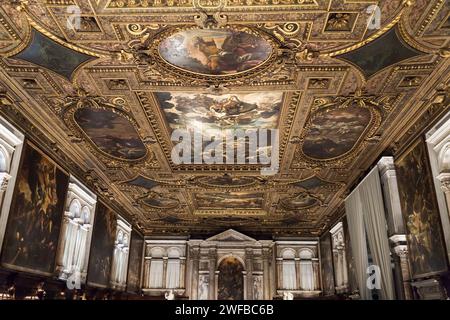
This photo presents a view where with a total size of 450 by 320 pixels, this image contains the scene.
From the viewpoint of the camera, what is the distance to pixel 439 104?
9828 millimetres

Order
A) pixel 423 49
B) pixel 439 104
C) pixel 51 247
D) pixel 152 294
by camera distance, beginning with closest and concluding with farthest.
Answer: pixel 423 49 → pixel 439 104 → pixel 51 247 → pixel 152 294

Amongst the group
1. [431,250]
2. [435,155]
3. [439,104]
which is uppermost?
[439,104]

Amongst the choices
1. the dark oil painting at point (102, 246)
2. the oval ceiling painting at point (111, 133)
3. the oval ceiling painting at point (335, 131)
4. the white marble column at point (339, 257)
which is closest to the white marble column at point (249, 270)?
the white marble column at point (339, 257)

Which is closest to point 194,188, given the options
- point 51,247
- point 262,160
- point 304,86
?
point 262,160

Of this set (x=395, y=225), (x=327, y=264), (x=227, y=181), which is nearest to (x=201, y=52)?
(x=395, y=225)

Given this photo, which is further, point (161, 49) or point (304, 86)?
point (304, 86)

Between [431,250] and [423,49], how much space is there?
17.7 ft

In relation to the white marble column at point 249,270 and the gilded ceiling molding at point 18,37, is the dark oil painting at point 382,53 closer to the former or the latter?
the gilded ceiling molding at point 18,37

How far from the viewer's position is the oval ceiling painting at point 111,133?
11766 mm

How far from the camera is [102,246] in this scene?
1961 centimetres
